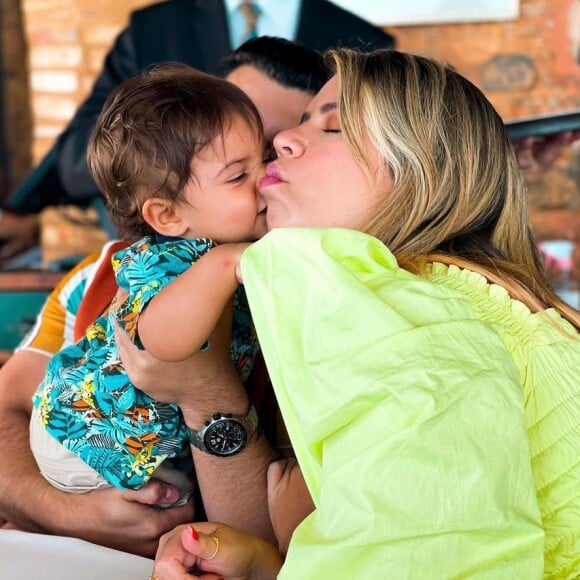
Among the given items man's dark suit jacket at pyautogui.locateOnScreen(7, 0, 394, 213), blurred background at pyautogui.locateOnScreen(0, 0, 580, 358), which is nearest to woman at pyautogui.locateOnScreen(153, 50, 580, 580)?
man's dark suit jacket at pyautogui.locateOnScreen(7, 0, 394, 213)

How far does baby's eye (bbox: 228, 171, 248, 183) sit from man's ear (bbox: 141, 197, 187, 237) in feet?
0.33

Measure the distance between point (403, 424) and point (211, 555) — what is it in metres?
0.38

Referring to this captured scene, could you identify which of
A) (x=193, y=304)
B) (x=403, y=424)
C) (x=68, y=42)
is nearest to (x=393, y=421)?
(x=403, y=424)

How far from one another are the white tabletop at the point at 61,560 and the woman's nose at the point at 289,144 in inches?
24.9

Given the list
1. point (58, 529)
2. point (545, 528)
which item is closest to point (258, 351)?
point (58, 529)

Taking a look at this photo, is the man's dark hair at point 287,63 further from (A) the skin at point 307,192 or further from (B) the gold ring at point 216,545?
(B) the gold ring at point 216,545

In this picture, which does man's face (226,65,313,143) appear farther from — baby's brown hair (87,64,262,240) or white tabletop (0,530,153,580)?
white tabletop (0,530,153,580)

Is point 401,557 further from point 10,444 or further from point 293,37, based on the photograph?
point 293,37

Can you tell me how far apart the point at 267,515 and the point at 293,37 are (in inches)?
92.1

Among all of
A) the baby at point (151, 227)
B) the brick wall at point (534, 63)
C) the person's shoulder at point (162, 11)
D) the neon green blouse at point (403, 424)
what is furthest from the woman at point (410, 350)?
the brick wall at point (534, 63)

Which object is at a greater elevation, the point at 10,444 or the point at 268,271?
the point at 268,271

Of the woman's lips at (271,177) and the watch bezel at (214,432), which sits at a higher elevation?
the woman's lips at (271,177)

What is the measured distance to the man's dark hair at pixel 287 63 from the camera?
74.9 inches

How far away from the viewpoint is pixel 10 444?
167 cm
